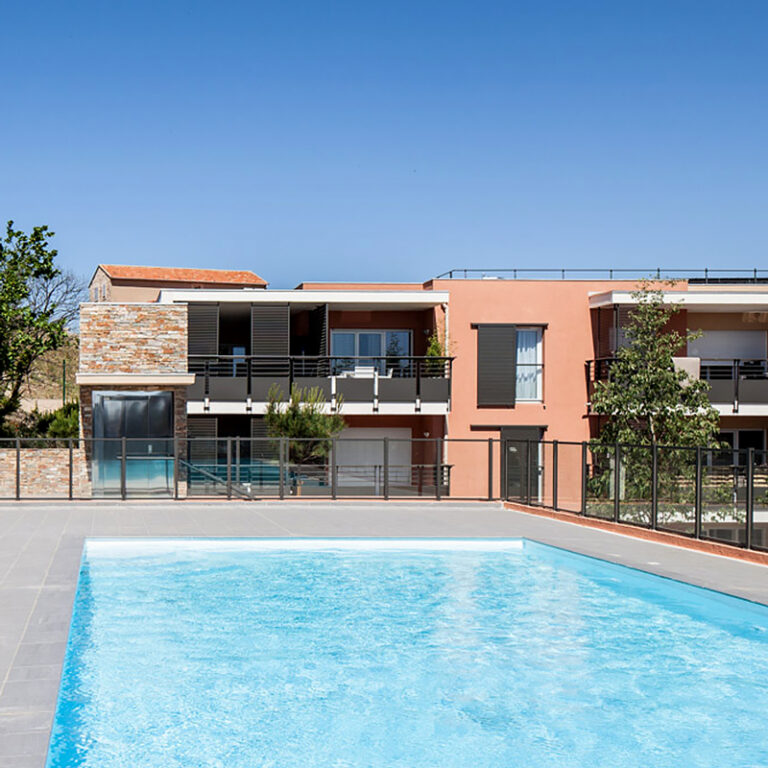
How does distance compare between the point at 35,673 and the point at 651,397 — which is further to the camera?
the point at 651,397

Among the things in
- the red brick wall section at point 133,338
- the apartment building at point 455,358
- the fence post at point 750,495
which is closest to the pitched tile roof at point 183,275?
the apartment building at point 455,358

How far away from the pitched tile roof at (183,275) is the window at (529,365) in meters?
23.4

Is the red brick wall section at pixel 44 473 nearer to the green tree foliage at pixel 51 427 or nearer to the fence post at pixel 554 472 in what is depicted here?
the green tree foliage at pixel 51 427

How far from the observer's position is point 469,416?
97.2ft

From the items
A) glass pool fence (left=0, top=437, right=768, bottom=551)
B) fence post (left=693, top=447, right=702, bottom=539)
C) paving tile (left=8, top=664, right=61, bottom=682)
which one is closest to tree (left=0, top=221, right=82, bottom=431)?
glass pool fence (left=0, top=437, right=768, bottom=551)

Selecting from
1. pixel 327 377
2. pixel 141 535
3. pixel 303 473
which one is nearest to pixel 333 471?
pixel 303 473

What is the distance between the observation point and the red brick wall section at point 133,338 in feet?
80.5

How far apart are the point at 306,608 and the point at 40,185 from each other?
89.4 ft

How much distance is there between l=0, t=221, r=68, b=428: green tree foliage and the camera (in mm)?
30188

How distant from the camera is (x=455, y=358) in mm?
28750

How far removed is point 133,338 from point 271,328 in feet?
16.9

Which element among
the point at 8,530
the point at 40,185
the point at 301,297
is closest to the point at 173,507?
the point at 8,530

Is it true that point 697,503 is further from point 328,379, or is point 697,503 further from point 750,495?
point 328,379

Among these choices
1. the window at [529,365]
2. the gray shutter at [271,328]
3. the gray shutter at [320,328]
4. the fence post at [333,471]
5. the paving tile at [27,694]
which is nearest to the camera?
the paving tile at [27,694]
